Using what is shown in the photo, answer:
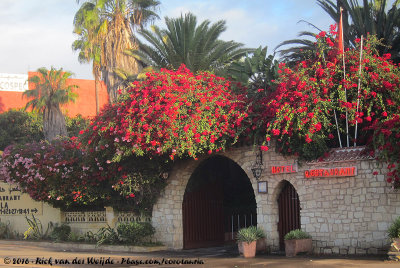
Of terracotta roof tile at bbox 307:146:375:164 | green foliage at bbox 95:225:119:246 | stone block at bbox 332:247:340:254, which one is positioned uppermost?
terracotta roof tile at bbox 307:146:375:164

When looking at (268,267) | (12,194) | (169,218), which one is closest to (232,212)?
(169,218)

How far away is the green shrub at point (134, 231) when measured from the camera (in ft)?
54.9

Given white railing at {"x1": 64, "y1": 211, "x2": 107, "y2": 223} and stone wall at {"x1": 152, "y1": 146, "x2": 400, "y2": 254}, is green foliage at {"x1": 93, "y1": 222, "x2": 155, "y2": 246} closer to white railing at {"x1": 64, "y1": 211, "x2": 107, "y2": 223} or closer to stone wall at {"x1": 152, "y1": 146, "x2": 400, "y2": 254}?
white railing at {"x1": 64, "y1": 211, "x2": 107, "y2": 223}

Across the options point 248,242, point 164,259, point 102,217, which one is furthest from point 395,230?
point 102,217

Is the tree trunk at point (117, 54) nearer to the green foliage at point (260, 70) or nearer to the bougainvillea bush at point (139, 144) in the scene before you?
the bougainvillea bush at point (139, 144)

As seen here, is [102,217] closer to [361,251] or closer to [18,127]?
[361,251]

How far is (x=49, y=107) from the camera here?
1025 inches

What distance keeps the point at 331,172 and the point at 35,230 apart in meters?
12.3

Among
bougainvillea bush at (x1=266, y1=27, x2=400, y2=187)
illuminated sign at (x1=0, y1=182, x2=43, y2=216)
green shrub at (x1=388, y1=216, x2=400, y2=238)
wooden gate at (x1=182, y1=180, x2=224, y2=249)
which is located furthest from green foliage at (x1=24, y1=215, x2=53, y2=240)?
green shrub at (x1=388, y1=216, x2=400, y2=238)

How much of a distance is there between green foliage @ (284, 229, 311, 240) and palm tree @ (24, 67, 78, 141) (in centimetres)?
1522

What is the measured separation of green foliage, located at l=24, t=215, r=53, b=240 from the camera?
20141mm

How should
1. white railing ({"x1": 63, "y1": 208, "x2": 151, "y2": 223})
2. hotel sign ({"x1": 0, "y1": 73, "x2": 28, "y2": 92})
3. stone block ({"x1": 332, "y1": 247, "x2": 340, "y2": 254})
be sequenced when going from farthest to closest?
hotel sign ({"x1": 0, "y1": 73, "x2": 28, "y2": 92}) < white railing ({"x1": 63, "y1": 208, "x2": 151, "y2": 223}) < stone block ({"x1": 332, "y1": 247, "x2": 340, "y2": 254})

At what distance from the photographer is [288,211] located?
15078 mm

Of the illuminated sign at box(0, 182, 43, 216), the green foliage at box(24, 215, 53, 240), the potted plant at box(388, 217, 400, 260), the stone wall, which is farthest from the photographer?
the illuminated sign at box(0, 182, 43, 216)
